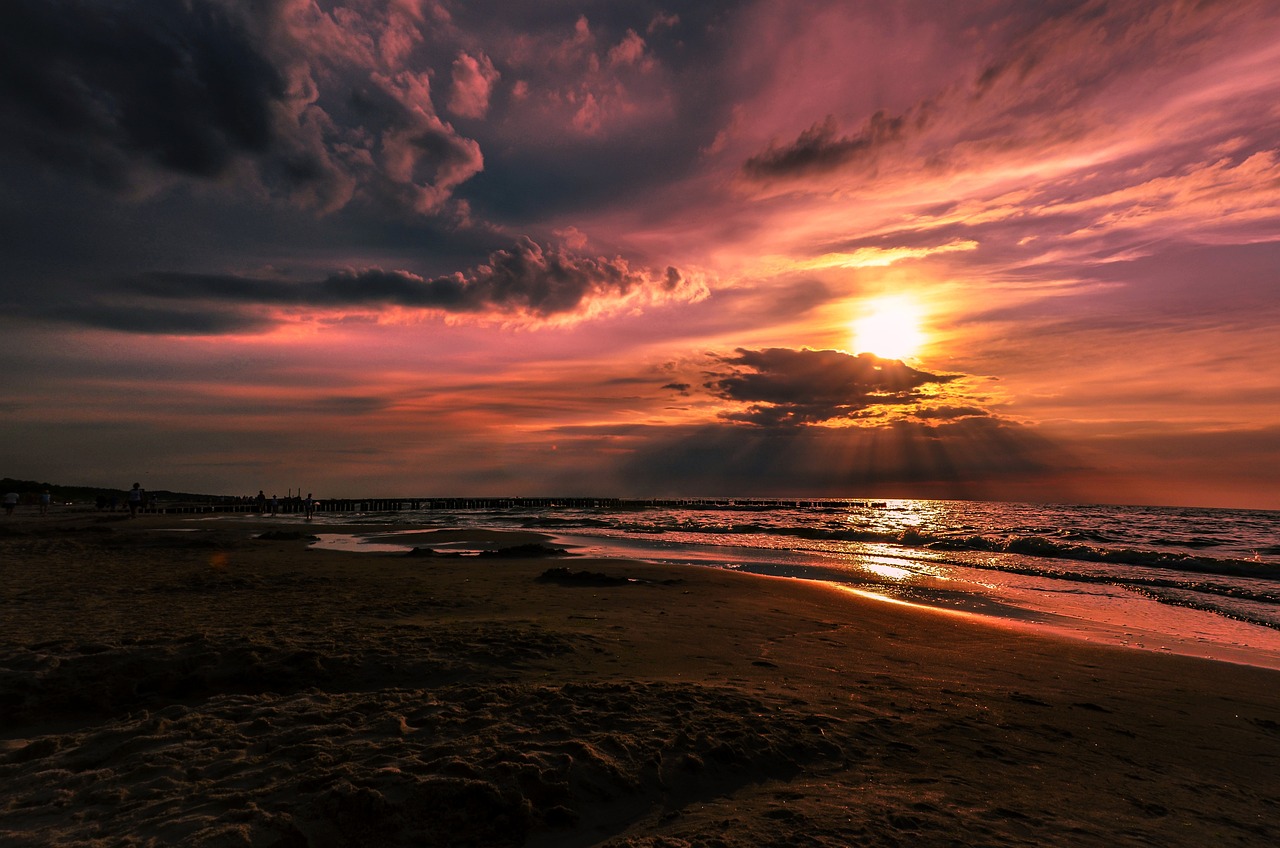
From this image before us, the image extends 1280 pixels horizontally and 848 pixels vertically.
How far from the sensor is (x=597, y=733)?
17.9 feet

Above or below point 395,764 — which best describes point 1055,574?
below

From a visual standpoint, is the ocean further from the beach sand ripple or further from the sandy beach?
the beach sand ripple

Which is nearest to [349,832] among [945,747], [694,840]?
[694,840]

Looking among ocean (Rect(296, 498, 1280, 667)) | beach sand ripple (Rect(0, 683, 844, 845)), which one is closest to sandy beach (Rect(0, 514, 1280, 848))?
beach sand ripple (Rect(0, 683, 844, 845))

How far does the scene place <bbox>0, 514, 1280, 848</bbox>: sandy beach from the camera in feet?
13.8

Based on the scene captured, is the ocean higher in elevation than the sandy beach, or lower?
lower

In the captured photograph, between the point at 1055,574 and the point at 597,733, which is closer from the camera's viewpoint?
the point at 597,733

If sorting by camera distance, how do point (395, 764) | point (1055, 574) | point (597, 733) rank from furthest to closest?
1. point (1055, 574)
2. point (597, 733)
3. point (395, 764)

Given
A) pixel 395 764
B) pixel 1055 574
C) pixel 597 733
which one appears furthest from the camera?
pixel 1055 574

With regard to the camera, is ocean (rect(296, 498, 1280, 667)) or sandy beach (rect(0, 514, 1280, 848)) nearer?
sandy beach (rect(0, 514, 1280, 848))

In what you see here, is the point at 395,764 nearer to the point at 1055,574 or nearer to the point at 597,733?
the point at 597,733

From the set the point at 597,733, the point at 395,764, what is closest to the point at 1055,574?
the point at 597,733

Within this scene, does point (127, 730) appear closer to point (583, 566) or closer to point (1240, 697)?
point (1240, 697)

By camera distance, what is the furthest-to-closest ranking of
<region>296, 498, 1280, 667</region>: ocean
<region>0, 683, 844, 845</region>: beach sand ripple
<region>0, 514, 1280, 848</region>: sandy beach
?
<region>296, 498, 1280, 667</region>: ocean < <region>0, 514, 1280, 848</region>: sandy beach < <region>0, 683, 844, 845</region>: beach sand ripple
